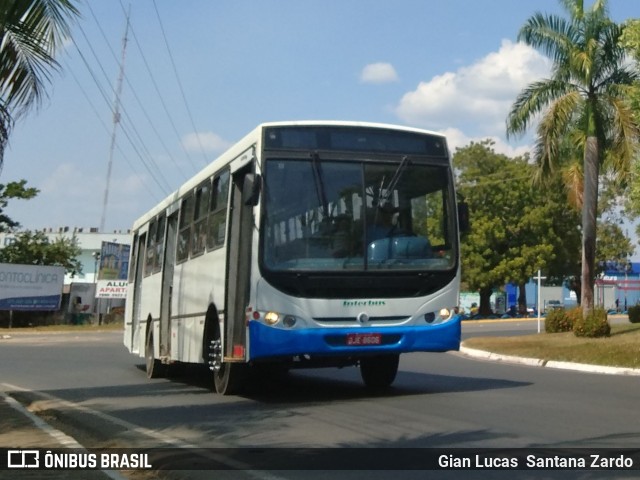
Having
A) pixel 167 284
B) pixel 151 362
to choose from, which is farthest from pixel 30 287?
pixel 167 284

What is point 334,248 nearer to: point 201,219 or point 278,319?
point 278,319

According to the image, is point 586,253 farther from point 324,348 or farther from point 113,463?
point 113,463

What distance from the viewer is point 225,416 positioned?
10.5m

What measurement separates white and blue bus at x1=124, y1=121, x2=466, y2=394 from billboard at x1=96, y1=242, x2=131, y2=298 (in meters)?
41.9

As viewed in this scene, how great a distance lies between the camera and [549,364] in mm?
20000

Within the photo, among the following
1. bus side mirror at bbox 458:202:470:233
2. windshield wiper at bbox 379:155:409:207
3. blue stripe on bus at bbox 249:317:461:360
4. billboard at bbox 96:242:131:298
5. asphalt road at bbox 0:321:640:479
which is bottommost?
asphalt road at bbox 0:321:640:479

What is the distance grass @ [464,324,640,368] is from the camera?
19078mm

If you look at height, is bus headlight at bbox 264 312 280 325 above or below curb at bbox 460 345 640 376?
above

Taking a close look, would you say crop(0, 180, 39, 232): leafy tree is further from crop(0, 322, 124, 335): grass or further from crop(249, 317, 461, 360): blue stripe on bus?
crop(249, 317, 461, 360): blue stripe on bus

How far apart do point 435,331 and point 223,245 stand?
307 centimetres

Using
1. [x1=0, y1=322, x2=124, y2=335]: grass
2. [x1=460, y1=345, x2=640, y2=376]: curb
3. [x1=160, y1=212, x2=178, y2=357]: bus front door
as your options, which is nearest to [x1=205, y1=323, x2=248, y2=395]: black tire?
[x1=160, y1=212, x2=178, y2=357]: bus front door

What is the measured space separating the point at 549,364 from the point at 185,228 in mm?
9252

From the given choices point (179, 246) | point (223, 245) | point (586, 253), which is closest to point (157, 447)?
point (223, 245)

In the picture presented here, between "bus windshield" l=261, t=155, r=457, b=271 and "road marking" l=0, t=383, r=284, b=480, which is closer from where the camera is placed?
"road marking" l=0, t=383, r=284, b=480
